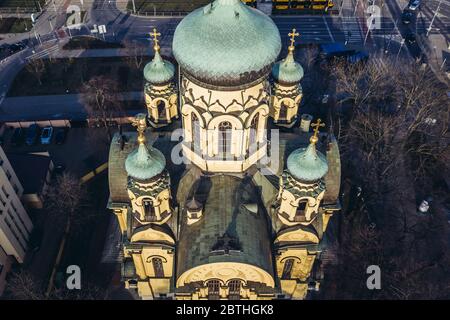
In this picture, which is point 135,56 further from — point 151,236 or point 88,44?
point 151,236

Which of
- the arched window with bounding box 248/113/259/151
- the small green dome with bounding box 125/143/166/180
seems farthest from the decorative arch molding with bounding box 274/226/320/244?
the small green dome with bounding box 125/143/166/180

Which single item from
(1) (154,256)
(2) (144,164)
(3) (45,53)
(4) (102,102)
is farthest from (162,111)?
(3) (45,53)

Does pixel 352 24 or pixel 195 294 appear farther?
pixel 352 24

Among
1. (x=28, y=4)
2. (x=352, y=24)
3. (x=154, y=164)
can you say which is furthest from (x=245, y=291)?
(x=28, y=4)

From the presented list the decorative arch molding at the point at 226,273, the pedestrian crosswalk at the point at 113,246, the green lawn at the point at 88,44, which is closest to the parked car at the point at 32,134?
the pedestrian crosswalk at the point at 113,246

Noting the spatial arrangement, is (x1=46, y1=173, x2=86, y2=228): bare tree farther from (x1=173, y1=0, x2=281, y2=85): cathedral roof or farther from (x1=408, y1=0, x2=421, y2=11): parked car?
(x1=408, y1=0, x2=421, y2=11): parked car
